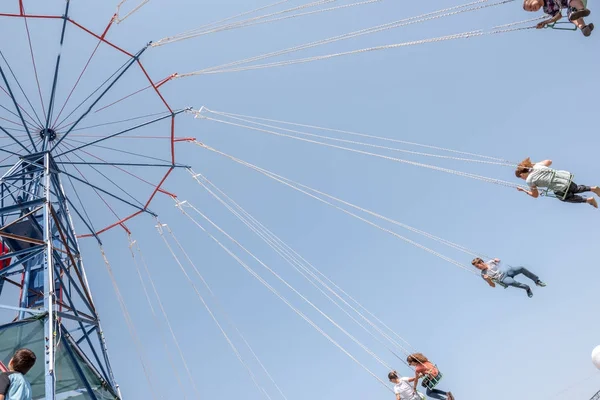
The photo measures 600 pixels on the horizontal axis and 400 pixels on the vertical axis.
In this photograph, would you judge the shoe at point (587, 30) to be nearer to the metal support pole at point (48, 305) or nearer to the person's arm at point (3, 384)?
the person's arm at point (3, 384)

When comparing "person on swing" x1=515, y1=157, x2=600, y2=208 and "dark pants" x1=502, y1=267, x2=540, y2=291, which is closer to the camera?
"person on swing" x1=515, y1=157, x2=600, y2=208

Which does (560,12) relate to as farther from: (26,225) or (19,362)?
(26,225)

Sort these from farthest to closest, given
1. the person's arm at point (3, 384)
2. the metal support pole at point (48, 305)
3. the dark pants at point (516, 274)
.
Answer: the dark pants at point (516, 274) < the metal support pole at point (48, 305) < the person's arm at point (3, 384)

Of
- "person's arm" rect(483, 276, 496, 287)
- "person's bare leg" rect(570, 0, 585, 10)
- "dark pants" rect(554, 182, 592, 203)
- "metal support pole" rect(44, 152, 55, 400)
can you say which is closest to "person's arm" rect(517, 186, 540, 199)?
"dark pants" rect(554, 182, 592, 203)

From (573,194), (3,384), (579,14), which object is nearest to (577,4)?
(579,14)

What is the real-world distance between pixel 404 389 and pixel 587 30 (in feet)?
26.4

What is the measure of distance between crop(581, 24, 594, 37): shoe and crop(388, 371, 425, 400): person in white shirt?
7744mm

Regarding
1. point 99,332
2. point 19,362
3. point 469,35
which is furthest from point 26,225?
point 469,35

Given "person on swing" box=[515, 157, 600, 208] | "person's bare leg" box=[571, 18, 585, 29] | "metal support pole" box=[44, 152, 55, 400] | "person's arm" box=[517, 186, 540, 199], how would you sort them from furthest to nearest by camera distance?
"person's arm" box=[517, 186, 540, 199] < "person on swing" box=[515, 157, 600, 208] < "person's bare leg" box=[571, 18, 585, 29] < "metal support pole" box=[44, 152, 55, 400]

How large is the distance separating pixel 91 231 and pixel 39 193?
2226 mm

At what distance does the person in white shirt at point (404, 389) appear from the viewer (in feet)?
35.3

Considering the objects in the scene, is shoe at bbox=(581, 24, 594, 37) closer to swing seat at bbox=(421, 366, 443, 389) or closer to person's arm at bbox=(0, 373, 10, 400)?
swing seat at bbox=(421, 366, 443, 389)

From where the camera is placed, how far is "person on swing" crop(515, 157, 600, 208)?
10.2 m

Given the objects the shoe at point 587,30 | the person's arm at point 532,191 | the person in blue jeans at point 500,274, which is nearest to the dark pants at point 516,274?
the person in blue jeans at point 500,274
